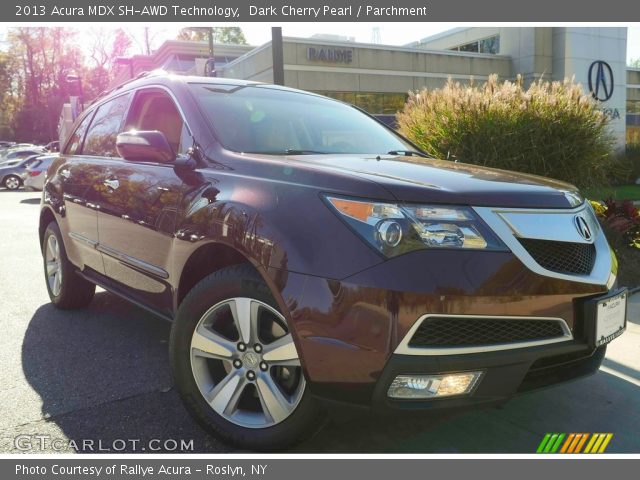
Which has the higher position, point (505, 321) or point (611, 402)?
point (505, 321)

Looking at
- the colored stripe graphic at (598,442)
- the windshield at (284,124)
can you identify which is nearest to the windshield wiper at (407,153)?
the windshield at (284,124)

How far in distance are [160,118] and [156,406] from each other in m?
1.73

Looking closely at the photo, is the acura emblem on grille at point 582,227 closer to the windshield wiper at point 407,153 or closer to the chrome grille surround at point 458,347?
the chrome grille surround at point 458,347

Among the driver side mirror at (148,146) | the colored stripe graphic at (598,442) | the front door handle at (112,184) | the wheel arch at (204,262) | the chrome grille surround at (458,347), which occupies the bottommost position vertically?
the colored stripe graphic at (598,442)

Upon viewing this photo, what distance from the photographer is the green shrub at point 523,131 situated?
7.29 metres

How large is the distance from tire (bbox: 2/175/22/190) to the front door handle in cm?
2268

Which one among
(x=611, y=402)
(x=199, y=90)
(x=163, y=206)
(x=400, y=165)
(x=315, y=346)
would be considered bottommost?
(x=611, y=402)

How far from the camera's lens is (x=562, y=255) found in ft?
7.61

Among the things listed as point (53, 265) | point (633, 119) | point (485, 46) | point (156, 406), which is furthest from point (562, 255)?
point (633, 119)

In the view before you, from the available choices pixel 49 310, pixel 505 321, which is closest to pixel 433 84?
pixel 49 310

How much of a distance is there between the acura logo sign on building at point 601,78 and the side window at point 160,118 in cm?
2878

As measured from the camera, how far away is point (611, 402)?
3.10 meters

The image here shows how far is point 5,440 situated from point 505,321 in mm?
2303

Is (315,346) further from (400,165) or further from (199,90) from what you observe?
(199,90)
